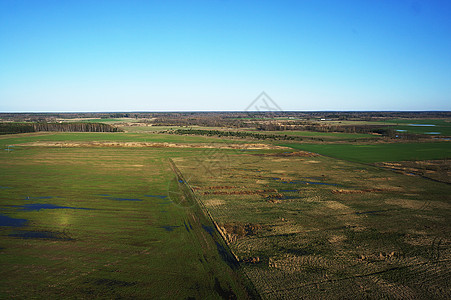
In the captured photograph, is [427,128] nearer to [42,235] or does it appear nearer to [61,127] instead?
[42,235]

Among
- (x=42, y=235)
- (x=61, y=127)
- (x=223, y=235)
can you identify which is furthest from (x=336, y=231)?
(x=61, y=127)

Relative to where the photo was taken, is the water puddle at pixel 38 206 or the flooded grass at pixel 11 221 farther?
the water puddle at pixel 38 206

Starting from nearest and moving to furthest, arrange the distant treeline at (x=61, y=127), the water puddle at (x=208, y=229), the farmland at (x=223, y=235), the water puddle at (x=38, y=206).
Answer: the farmland at (x=223, y=235)
the water puddle at (x=208, y=229)
the water puddle at (x=38, y=206)
the distant treeline at (x=61, y=127)

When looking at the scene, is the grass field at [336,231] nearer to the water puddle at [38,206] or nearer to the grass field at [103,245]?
the grass field at [103,245]

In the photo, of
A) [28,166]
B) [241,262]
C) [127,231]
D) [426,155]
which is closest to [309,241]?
[241,262]

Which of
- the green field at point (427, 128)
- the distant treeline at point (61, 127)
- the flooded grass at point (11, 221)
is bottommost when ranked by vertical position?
the flooded grass at point (11, 221)

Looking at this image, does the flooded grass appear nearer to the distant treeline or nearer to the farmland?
the farmland

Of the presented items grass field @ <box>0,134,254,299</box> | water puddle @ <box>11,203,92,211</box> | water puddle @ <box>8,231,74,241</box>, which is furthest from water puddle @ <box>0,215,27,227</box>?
water puddle @ <box>11,203,92,211</box>

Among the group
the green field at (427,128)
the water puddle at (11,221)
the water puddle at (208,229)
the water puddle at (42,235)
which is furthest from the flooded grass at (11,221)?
the green field at (427,128)
